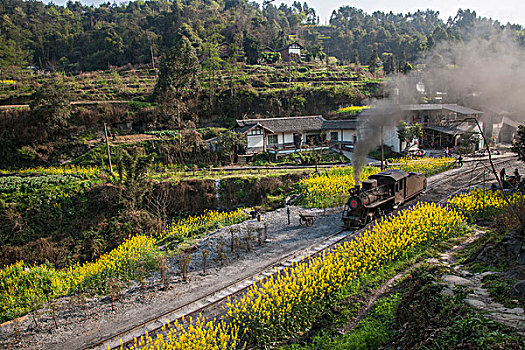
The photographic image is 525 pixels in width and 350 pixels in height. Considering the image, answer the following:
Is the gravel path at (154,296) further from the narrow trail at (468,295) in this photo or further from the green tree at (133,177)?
the green tree at (133,177)

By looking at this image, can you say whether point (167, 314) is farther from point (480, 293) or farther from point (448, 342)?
point (480, 293)

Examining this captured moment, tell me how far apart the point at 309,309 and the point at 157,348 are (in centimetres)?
430

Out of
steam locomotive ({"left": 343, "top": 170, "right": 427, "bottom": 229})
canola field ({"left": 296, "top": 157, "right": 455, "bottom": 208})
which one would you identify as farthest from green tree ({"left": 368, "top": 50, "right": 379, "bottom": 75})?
steam locomotive ({"left": 343, "top": 170, "right": 427, "bottom": 229})

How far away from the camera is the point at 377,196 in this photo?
17.2 m

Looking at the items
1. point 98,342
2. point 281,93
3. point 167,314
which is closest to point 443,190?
point 167,314

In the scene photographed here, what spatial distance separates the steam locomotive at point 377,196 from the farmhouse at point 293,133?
18177 millimetres

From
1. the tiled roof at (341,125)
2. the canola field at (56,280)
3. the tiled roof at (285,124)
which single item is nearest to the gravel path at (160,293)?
the canola field at (56,280)

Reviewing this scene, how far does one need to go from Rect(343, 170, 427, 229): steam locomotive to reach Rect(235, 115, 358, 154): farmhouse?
59.6 ft

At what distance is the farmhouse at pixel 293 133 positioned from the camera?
3562cm

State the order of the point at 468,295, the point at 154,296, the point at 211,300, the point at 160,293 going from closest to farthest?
the point at 468,295 → the point at 211,300 → the point at 154,296 → the point at 160,293

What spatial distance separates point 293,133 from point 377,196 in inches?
890

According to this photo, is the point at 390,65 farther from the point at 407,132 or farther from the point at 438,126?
the point at 407,132

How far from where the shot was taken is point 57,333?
10.0 meters

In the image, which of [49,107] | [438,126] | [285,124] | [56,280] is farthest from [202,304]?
[438,126]
